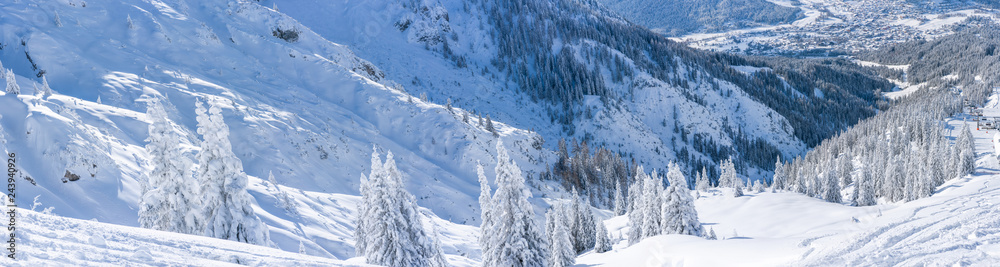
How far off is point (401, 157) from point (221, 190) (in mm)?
53336

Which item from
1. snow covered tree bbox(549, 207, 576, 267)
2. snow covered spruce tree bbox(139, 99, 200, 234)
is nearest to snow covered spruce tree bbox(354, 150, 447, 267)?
snow covered spruce tree bbox(139, 99, 200, 234)

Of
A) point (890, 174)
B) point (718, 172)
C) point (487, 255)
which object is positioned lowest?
point (718, 172)

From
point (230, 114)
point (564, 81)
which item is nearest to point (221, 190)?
point (230, 114)

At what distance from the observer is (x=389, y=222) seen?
25.0 metres

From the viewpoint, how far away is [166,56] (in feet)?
249

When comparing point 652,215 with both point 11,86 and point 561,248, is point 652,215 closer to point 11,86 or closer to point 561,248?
point 561,248

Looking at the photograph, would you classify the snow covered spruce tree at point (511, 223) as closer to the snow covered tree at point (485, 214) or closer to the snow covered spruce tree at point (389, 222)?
the snow covered tree at point (485, 214)

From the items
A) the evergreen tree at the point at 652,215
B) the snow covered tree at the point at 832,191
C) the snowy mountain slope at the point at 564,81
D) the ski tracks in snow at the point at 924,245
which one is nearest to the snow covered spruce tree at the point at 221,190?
the ski tracks in snow at the point at 924,245

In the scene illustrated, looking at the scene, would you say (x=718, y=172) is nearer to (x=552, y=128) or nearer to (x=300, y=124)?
(x=552, y=128)

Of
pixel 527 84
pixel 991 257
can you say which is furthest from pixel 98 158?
pixel 527 84

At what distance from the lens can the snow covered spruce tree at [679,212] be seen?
38.3 meters

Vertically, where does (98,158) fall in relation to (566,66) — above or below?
below

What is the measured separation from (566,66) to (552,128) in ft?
107

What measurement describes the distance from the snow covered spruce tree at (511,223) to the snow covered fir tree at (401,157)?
0.11 meters
